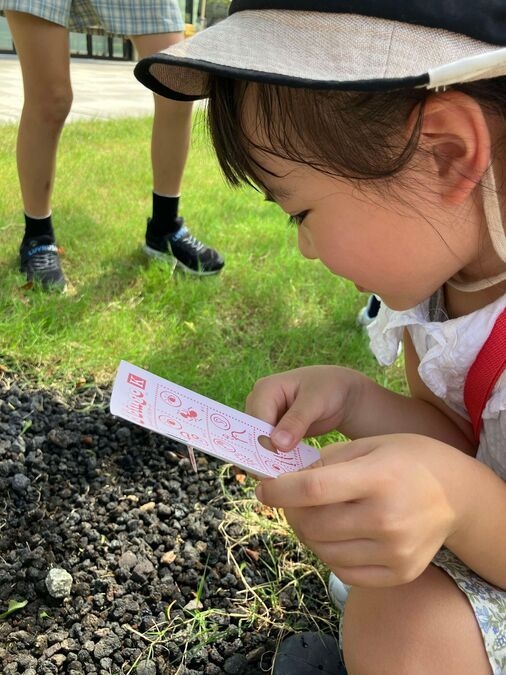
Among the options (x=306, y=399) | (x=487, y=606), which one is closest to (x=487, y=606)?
(x=487, y=606)

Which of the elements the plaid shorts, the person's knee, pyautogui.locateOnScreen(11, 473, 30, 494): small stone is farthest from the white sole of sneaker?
pyautogui.locateOnScreen(11, 473, 30, 494): small stone

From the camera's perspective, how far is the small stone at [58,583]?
39.9 inches

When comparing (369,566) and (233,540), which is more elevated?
(369,566)

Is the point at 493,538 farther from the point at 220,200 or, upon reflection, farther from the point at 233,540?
the point at 220,200

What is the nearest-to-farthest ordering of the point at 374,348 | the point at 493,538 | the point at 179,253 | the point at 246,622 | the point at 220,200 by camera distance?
the point at 493,538, the point at 246,622, the point at 374,348, the point at 179,253, the point at 220,200

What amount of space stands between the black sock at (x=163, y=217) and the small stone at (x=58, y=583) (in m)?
1.34

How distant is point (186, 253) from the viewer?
7.07 feet

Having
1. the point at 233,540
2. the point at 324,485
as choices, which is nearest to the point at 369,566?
the point at 324,485

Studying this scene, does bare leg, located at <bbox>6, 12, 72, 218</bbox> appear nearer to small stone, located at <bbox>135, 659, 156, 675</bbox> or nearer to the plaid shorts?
the plaid shorts

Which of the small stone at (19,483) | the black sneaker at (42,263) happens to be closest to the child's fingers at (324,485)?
the small stone at (19,483)

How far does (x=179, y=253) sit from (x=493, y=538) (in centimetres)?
154

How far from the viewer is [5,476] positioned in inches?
47.3

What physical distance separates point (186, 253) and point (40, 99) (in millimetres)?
608

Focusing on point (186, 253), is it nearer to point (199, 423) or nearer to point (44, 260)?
point (44, 260)
